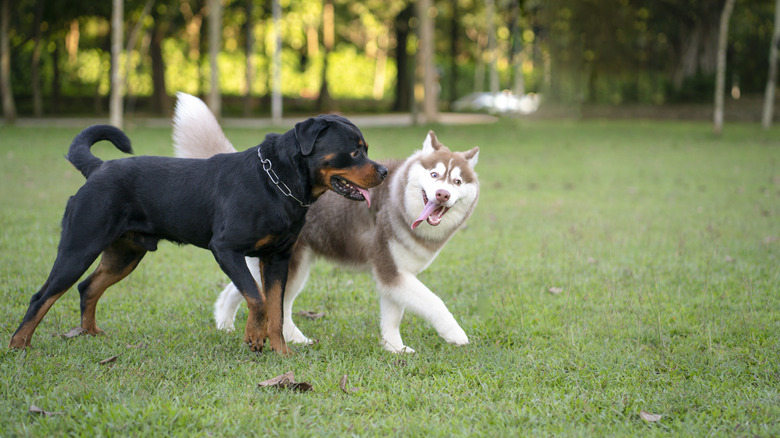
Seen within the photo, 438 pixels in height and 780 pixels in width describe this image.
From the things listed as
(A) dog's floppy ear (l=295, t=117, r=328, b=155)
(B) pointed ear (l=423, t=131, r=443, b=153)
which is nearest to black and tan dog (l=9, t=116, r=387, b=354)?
(A) dog's floppy ear (l=295, t=117, r=328, b=155)

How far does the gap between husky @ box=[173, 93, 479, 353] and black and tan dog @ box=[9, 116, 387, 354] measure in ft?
1.84

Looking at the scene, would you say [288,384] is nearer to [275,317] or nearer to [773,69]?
[275,317]

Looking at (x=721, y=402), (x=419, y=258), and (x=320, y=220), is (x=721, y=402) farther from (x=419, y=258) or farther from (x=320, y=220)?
(x=320, y=220)

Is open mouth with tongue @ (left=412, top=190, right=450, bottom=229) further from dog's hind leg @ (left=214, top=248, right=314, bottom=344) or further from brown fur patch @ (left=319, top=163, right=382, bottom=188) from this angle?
dog's hind leg @ (left=214, top=248, right=314, bottom=344)

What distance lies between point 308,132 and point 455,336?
1.76 meters

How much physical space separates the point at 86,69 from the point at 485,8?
24.4 metres

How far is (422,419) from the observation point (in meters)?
3.86

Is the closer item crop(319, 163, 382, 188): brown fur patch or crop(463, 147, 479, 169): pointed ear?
crop(319, 163, 382, 188): brown fur patch

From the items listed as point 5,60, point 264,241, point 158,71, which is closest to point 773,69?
point 158,71

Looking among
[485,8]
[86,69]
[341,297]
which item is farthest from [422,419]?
[86,69]

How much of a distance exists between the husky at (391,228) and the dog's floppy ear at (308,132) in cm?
94

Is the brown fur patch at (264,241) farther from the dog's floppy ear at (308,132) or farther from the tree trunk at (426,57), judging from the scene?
the tree trunk at (426,57)

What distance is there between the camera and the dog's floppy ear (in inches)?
175

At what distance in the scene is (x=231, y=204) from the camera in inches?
181
